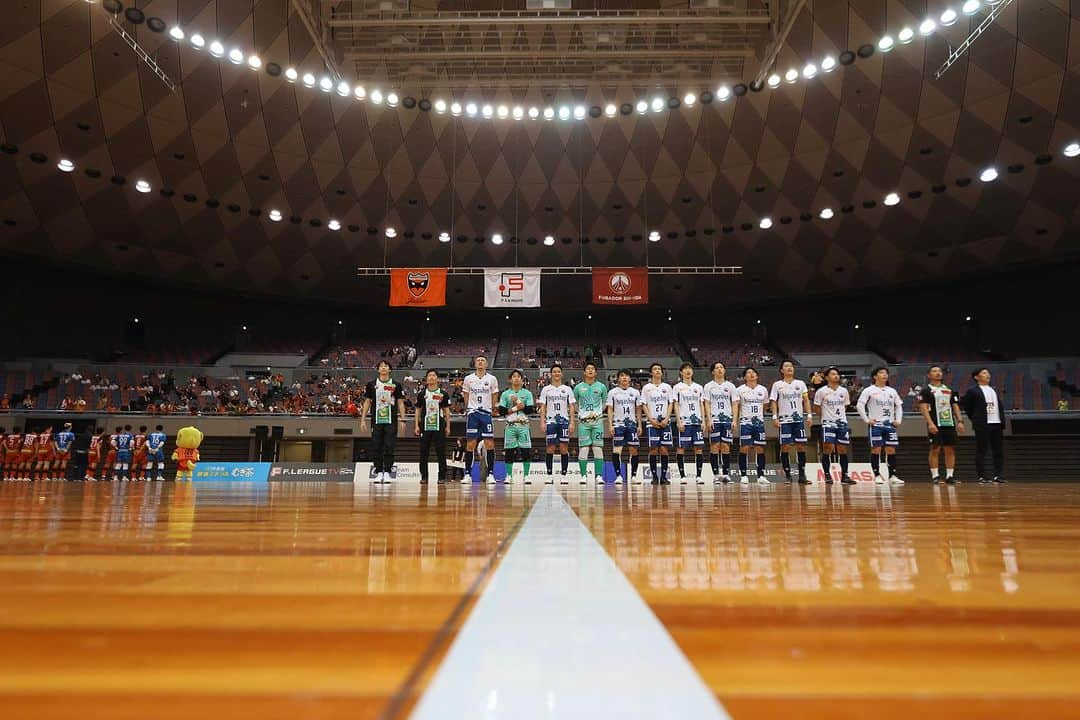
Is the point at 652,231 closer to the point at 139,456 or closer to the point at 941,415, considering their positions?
the point at 941,415

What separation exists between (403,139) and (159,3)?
8175mm

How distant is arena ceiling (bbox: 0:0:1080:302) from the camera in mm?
17172

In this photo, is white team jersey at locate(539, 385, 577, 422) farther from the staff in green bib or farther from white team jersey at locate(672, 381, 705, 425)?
the staff in green bib

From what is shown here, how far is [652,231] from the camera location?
25719 millimetres

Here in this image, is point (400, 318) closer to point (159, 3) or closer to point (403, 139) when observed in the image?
point (403, 139)

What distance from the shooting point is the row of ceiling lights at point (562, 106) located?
1720 cm

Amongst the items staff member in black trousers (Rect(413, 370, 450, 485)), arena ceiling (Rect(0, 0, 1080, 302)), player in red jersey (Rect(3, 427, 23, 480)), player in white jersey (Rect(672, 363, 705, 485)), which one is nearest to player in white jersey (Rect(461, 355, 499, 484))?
staff member in black trousers (Rect(413, 370, 450, 485))

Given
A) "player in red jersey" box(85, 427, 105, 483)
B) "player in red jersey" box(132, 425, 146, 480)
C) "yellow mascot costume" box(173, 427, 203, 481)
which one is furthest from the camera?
"player in red jersey" box(132, 425, 146, 480)

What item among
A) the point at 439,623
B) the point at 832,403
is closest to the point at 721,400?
the point at 832,403

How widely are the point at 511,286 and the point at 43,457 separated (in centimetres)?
1370

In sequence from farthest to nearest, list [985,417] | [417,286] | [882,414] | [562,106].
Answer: [562,106] → [417,286] → [985,417] → [882,414]

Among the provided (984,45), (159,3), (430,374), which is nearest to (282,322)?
(159,3)

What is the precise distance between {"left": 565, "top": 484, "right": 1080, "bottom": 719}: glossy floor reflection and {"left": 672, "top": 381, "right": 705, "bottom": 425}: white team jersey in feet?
26.5

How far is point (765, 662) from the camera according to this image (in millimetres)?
559
